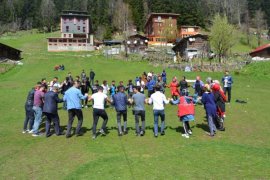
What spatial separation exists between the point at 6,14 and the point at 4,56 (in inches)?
3577

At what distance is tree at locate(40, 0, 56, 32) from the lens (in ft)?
449

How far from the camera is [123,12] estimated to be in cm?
12194

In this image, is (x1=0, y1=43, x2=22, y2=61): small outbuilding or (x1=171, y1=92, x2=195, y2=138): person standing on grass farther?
(x1=0, y1=43, x2=22, y2=61): small outbuilding

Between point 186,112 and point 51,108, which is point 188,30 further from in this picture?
point 51,108

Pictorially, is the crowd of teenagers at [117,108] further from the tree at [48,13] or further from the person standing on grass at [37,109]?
the tree at [48,13]

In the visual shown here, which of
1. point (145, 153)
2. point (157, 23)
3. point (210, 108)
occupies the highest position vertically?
point (157, 23)

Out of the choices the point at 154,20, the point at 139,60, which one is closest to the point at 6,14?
the point at 154,20

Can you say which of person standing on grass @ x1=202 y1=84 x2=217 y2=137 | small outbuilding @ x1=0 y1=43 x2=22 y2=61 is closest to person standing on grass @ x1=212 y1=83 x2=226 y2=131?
person standing on grass @ x1=202 y1=84 x2=217 y2=137

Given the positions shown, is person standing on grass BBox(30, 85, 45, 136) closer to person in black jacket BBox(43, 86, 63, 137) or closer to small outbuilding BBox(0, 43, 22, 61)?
person in black jacket BBox(43, 86, 63, 137)

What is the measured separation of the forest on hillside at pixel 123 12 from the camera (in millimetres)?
120562

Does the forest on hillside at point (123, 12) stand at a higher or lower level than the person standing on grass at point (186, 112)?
higher

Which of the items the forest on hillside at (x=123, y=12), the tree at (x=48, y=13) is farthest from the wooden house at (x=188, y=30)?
the tree at (x=48, y=13)

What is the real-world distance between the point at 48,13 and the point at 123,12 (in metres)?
35.7

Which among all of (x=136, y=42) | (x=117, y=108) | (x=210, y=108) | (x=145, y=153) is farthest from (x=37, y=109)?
(x=136, y=42)
